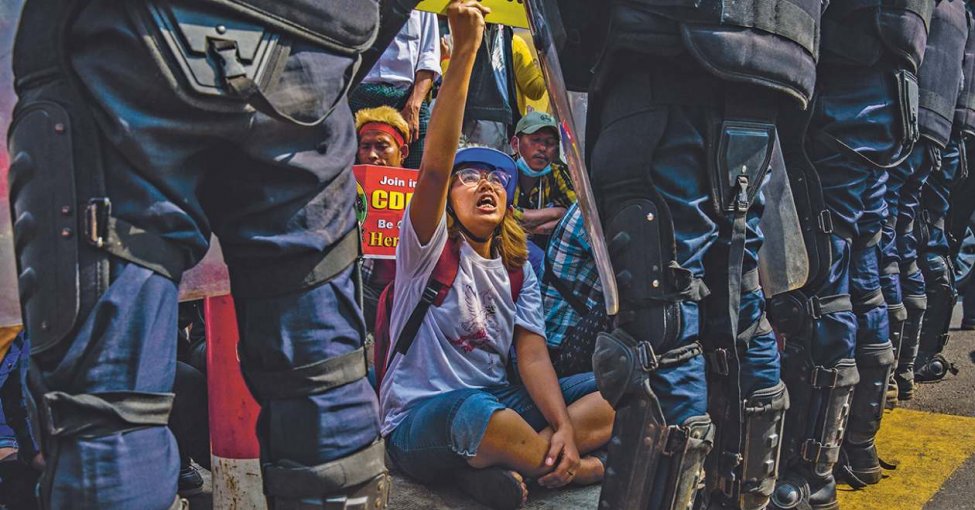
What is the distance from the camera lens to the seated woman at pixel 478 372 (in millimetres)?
2695

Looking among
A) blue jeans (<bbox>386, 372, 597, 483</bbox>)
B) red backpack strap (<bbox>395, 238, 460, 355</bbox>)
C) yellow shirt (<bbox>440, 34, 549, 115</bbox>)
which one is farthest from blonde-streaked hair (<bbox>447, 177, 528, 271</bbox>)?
yellow shirt (<bbox>440, 34, 549, 115</bbox>)

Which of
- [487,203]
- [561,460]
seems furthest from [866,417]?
[487,203]

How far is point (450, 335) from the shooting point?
115 inches

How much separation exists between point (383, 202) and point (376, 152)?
1.41 ft

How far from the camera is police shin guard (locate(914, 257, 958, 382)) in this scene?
513 centimetres

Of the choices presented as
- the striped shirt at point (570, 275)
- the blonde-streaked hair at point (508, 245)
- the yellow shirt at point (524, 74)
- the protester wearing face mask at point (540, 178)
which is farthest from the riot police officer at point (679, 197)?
the yellow shirt at point (524, 74)

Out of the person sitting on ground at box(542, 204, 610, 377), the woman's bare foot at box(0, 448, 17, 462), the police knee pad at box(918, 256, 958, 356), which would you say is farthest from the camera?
the police knee pad at box(918, 256, 958, 356)

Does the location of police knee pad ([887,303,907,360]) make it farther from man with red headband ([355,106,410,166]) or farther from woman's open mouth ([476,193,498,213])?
man with red headband ([355,106,410,166])

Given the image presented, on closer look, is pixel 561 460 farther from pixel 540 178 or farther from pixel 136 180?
pixel 540 178

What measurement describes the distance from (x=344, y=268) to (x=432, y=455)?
1.40 m

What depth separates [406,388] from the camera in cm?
291

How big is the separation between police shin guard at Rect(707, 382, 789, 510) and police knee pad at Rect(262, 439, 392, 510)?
1248mm

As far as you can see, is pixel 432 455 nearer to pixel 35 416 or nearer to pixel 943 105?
pixel 35 416

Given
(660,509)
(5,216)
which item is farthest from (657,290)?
(5,216)
